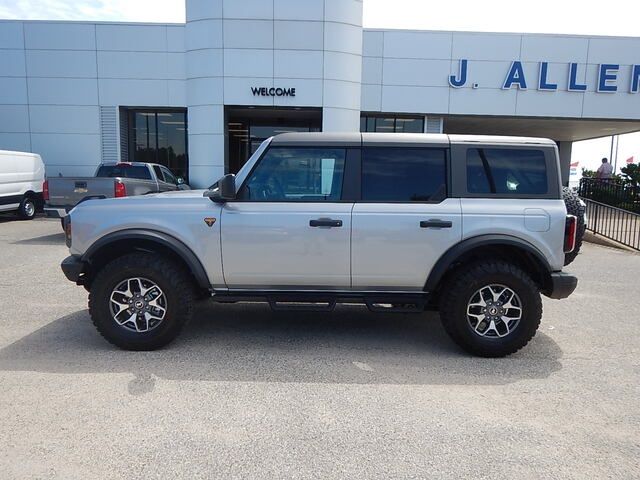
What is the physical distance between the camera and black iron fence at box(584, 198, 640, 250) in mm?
12406

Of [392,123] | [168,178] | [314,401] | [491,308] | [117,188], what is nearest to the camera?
[314,401]

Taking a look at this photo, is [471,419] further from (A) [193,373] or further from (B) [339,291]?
(A) [193,373]

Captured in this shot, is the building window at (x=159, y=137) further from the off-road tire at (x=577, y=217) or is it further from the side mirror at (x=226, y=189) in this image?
the off-road tire at (x=577, y=217)

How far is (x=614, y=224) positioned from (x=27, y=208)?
1798cm

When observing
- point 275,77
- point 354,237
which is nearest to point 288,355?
point 354,237

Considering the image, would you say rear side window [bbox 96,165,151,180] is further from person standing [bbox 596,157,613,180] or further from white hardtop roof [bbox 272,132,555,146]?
person standing [bbox 596,157,613,180]

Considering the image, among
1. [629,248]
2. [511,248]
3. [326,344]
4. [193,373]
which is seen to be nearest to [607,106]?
[629,248]

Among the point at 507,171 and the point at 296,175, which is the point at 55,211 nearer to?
the point at 296,175

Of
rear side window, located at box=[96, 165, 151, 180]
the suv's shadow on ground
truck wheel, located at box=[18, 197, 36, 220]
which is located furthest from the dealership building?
A: the suv's shadow on ground

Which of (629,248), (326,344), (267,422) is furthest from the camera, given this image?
(629,248)

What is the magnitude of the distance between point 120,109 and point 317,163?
16294 mm

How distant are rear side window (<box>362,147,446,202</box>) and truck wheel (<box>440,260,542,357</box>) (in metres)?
Result: 0.82

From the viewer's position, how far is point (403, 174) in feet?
14.4

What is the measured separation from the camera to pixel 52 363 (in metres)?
4.09
